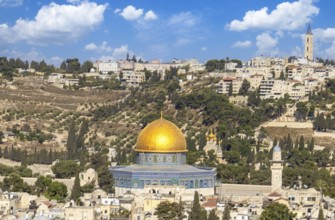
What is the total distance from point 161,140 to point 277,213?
875 cm

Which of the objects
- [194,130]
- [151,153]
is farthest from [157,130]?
[194,130]

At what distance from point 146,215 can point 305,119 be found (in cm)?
3635

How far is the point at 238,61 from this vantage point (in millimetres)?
106562

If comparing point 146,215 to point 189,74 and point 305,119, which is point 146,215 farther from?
point 189,74

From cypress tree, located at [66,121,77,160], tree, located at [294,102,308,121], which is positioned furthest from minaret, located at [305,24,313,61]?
cypress tree, located at [66,121,77,160]

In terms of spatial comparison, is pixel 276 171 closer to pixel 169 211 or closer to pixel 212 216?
pixel 169 211

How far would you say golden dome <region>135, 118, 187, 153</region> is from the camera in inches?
1550

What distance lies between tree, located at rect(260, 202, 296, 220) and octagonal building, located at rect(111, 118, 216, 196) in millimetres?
5512

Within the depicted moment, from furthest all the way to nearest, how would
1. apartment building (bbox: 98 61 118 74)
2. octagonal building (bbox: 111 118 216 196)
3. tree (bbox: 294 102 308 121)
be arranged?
apartment building (bbox: 98 61 118 74) → tree (bbox: 294 102 308 121) → octagonal building (bbox: 111 118 216 196)

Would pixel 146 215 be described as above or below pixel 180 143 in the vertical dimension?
below

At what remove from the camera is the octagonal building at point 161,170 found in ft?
125

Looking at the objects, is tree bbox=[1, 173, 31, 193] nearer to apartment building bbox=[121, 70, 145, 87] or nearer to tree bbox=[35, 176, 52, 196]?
tree bbox=[35, 176, 52, 196]

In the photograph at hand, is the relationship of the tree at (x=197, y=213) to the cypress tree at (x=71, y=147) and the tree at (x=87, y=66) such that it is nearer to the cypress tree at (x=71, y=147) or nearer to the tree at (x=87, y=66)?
the cypress tree at (x=71, y=147)

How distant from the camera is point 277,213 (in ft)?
105
